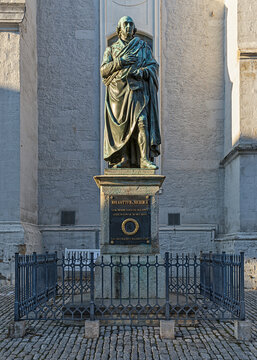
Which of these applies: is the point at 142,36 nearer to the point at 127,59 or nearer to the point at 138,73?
the point at 127,59

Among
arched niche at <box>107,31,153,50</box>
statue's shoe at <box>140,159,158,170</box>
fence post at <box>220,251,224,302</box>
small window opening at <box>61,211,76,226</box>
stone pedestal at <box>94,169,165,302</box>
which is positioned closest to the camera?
fence post at <box>220,251,224,302</box>

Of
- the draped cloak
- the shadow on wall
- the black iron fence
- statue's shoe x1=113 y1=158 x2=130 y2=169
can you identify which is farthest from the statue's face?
the shadow on wall

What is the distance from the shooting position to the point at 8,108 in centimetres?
1185

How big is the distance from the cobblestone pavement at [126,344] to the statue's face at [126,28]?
4.61 metres

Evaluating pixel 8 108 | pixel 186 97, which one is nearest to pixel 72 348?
pixel 8 108

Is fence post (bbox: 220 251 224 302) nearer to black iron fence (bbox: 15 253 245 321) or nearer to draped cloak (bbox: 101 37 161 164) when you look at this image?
black iron fence (bbox: 15 253 245 321)

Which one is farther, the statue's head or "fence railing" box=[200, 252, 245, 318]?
the statue's head

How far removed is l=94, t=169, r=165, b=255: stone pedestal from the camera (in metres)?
6.85

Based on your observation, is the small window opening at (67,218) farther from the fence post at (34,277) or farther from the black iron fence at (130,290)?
the fence post at (34,277)

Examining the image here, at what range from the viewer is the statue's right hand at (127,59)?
7.27m

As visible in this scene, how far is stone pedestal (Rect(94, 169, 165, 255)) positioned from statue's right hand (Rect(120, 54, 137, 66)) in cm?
186

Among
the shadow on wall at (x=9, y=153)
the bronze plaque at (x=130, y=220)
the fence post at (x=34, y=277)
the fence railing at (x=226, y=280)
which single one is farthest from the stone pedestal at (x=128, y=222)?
the shadow on wall at (x=9, y=153)

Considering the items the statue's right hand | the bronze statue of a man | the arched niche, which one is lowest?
the bronze statue of a man

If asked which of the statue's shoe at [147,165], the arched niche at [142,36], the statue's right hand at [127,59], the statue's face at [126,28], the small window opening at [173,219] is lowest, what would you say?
the small window opening at [173,219]
